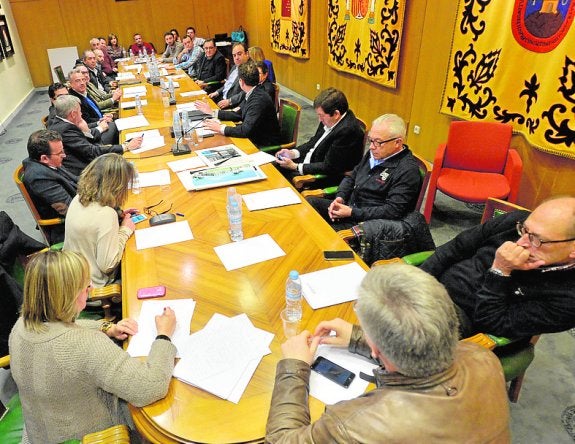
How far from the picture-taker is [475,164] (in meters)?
3.45

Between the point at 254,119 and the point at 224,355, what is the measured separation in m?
2.51

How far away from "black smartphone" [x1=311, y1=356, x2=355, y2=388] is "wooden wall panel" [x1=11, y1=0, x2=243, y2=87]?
11.2 meters

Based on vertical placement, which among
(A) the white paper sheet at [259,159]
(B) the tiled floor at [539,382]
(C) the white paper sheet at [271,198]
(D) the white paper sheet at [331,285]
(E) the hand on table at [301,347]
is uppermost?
(E) the hand on table at [301,347]

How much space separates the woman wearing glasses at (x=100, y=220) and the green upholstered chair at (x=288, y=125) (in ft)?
5.82

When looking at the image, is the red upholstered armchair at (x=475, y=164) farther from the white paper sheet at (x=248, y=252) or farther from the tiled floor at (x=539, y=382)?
the white paper sheet at (x=248, y=252)

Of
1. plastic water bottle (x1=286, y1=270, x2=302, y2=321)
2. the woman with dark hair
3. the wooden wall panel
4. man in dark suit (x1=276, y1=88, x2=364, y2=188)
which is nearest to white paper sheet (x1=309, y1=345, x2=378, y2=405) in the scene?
plastic water bottle (x1=286, y1=270, x2=302, y2=321)

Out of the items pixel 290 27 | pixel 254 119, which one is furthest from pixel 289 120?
pixel 290 27

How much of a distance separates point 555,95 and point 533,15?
682 millimetres

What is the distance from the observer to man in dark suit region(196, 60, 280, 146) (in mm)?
3457

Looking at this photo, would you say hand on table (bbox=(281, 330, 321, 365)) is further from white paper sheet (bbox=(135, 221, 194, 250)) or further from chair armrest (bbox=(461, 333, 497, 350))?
white paper sheet (bbox=(135, 221, 194, 250))

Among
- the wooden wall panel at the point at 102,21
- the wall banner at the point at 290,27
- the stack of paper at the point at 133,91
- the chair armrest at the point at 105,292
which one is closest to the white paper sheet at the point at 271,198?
the chair armrest at the point at 105,292

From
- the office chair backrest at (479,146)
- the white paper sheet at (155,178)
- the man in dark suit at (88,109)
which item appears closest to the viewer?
the white paper sheet at (155,178)

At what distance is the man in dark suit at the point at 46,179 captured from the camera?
7.88 ft

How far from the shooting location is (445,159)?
139 inches
